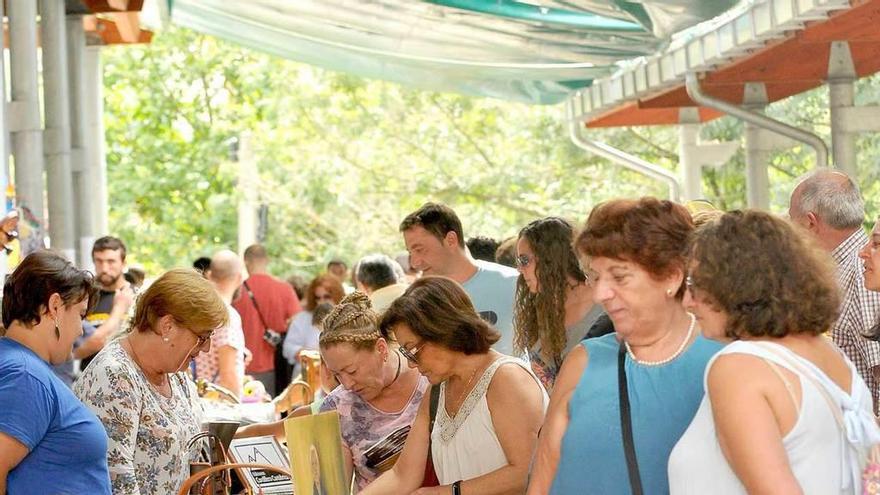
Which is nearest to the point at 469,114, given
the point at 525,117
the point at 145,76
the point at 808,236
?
the point at 525,117

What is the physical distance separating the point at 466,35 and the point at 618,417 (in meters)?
10.0

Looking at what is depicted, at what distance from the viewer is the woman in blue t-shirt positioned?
12.3ft

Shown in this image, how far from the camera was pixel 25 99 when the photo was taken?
10.1m

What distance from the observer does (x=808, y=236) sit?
2877 mm

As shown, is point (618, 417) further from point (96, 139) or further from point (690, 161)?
point (96, 139)

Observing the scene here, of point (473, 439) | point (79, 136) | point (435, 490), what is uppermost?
point (79, 136)

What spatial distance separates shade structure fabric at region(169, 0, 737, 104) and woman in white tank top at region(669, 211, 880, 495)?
605 centimetres

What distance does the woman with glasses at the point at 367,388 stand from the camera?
181 inches

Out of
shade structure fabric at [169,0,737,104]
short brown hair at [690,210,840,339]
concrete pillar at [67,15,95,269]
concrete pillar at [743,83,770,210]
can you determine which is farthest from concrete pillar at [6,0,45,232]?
short brown hair at [690,210,840,339]

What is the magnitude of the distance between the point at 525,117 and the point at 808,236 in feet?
73.5

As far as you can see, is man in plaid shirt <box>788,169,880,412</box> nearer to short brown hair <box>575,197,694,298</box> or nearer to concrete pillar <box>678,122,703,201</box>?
short brown hair <box>575,197,694,298</box>

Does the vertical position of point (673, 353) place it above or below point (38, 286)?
below

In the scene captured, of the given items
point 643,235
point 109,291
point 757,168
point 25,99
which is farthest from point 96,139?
point 643,235

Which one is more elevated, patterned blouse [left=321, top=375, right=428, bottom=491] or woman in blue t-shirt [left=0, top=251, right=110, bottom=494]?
woman in blue t-shirt [left=0, top=251, right=110, bottom=494]
